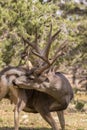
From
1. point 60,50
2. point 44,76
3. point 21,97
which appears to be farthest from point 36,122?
point 60,50

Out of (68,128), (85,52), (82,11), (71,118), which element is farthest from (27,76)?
(82,11)

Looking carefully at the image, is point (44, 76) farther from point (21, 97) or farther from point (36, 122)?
point (36, 122)

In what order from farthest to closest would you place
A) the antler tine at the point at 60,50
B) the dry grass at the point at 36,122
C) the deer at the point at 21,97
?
the dry grass at the point at 36,122 → the deer at the point at 21,97 → the antler tine at the point at 60,50

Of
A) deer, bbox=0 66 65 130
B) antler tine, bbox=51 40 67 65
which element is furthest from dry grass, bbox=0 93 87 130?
antler tine, bbox=51 40 67 65

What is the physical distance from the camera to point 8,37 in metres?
18.2

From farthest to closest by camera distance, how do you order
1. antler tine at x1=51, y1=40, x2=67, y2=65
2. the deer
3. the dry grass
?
the dry grass < the deer < antler tine at x1=51, y1=40, x2=67, y2=65

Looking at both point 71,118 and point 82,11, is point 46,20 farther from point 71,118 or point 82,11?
point 82,11

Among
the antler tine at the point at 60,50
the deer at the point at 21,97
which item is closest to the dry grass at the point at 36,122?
the deer at the point at 21,97

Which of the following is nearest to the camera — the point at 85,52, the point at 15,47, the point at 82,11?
the point at 15,47

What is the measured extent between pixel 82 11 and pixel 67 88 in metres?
22.0

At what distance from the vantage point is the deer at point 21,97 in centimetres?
938

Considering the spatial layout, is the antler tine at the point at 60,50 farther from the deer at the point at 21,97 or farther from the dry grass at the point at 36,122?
the dry grass at the point at 36,122

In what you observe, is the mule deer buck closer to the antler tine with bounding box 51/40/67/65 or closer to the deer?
the antler tine with bounding box 51/40/67/65

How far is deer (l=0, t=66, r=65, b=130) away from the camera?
30.8 ft
